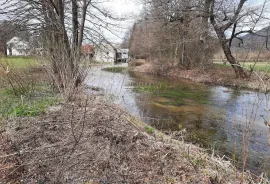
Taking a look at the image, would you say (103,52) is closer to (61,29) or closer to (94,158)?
(61,29)

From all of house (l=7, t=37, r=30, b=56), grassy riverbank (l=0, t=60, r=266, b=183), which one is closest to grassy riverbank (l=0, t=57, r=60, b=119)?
house (l=7, t=37, r=30, b=56)

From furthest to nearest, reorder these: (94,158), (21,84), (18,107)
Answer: (21,84) < (18,107) < (94,158)

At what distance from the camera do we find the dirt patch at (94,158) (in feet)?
9.00

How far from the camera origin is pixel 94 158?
10.3ft

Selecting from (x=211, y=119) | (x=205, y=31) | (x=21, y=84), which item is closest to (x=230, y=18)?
(x=205, y=31)

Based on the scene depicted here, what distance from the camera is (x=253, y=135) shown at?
5.86 metres

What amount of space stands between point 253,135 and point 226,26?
11.8 m

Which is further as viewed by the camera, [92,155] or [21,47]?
[21,47]

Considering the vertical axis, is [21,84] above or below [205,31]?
below

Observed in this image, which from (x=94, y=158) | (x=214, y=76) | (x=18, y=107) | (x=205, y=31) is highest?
(x=205, y=31)

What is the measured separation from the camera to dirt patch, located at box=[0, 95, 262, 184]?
9.00 ft

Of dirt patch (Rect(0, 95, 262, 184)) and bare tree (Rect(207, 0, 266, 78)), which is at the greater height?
bare tree (Rect(207, 0, 266, 78))

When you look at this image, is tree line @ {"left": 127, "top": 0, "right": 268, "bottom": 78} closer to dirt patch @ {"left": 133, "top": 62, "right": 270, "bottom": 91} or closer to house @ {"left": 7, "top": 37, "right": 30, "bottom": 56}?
dirt patch @ {"left": 133, "top": 62, "right": 270, "bottom": 91}

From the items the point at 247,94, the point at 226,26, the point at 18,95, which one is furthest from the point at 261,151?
the point at 226,26
